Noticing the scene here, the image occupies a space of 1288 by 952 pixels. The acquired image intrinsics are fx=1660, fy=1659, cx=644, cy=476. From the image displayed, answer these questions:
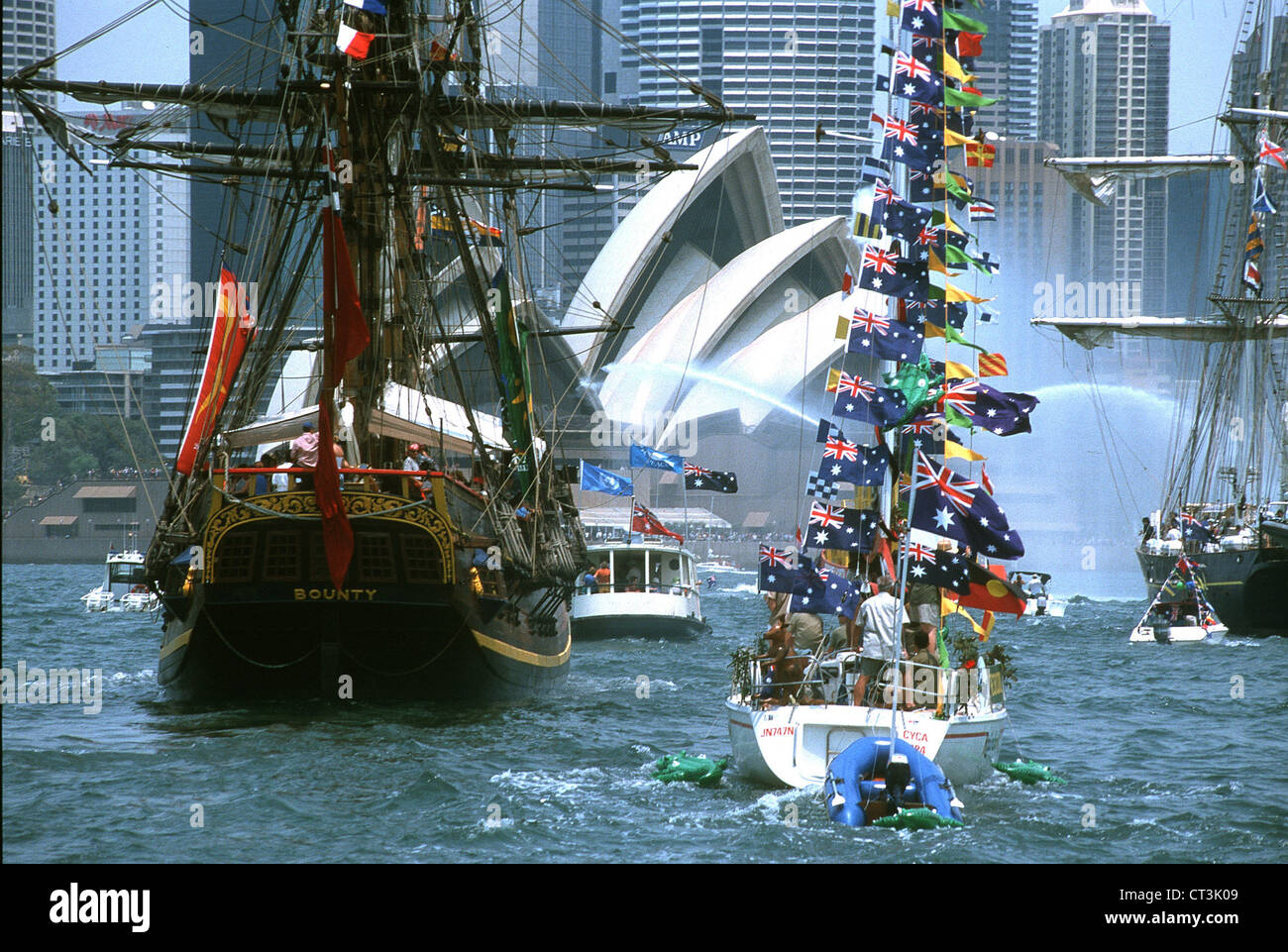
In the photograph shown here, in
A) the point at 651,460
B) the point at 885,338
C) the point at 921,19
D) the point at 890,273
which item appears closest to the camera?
the point at 885,338

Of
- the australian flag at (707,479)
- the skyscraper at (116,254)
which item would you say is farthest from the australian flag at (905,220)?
the skyscraper at (116,254)

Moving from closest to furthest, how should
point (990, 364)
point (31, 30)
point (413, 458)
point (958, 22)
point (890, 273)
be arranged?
point (890, 273)
point (958, 22)
point (990, 364)
point (413, 458)
point (31, 30)

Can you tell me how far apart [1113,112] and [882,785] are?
12974cm

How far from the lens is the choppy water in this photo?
43.0 ft

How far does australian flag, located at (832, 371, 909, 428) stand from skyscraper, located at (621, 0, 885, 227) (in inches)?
5589

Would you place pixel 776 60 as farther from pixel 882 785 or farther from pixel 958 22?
pixel 882 785

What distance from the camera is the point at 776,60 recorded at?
170 metres

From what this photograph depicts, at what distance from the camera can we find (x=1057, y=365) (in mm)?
113938

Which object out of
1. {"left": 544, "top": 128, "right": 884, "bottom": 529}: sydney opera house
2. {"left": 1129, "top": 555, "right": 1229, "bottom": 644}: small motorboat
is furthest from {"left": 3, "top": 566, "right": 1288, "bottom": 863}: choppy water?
{"left": 544, "top": 128, "right": 884, "bottom": 529}: sydney opera house

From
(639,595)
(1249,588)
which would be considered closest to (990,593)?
(639,595)

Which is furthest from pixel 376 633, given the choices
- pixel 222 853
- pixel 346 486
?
pixel 222 853

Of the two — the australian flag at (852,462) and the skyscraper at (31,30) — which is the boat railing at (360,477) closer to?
the australian flag at (852,462)

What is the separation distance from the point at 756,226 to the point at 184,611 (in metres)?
71.5

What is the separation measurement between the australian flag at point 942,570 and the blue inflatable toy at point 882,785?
1.74 m
